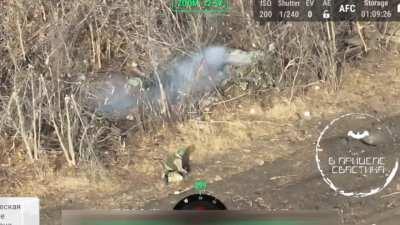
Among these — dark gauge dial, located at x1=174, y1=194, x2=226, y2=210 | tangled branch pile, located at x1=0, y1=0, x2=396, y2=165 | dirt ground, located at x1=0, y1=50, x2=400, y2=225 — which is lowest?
dark gauge dial, located at x1=174, y1=194, x2=226, y2=210

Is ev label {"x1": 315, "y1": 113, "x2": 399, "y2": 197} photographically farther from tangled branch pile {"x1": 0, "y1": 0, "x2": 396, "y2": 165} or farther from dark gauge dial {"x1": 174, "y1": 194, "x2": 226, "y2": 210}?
dark gauge dial {"x1": 174, "y1": 194, "x2": 226, "y2": 210}

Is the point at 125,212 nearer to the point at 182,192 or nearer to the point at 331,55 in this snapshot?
the point at 182,192

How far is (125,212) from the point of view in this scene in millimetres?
2178

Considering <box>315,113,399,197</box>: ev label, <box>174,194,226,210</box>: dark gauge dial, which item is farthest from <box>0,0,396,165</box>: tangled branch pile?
<box>174,194,226,210</box>: dark gauge dial

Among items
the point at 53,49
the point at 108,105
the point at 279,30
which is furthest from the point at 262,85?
the point at 53,49

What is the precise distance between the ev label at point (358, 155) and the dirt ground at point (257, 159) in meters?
0.02

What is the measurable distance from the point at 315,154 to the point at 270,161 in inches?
5.0

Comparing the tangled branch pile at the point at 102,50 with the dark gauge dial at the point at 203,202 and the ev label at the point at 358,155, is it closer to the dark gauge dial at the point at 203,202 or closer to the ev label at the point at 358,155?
the ev label at the point at 358,155

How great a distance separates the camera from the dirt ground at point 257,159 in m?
2.12

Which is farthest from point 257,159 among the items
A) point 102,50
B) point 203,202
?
point 102,50

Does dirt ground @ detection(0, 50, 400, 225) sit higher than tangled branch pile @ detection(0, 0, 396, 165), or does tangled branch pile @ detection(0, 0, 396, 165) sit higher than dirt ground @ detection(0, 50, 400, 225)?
tangled branch pile @ detection(0, 0, 396, 165)
